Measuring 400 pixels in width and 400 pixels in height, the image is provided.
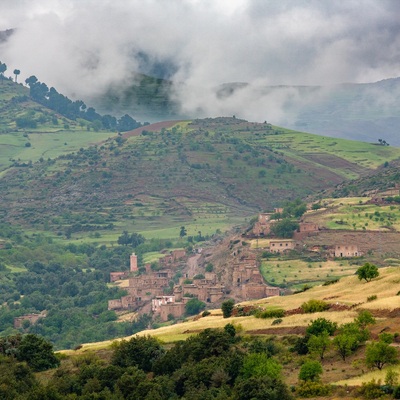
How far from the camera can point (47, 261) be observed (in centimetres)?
15025

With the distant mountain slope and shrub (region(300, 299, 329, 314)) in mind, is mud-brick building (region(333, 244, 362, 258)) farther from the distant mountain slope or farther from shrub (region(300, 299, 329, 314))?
the distant mountain slope

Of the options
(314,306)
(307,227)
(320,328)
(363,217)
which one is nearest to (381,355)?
(320,328)

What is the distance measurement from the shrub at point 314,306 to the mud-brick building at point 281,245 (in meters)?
59.3

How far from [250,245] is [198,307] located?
19.3 metres

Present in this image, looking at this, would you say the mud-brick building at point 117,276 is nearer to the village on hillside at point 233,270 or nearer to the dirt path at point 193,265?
the village on hillside at point 233,270

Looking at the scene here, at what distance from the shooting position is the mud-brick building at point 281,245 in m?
112

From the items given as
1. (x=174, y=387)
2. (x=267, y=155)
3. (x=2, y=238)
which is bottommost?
(x=174, y=387)

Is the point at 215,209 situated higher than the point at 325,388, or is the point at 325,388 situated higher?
the point at 215,209

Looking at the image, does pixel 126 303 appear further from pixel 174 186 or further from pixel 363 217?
pixel 174 186

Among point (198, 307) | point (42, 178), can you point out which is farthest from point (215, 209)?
point (198, 307)

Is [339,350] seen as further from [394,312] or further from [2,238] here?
[2,238]

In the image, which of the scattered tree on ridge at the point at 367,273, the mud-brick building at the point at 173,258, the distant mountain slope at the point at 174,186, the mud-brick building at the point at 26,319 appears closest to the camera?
the scattered tree on ridge at the point at 367,273

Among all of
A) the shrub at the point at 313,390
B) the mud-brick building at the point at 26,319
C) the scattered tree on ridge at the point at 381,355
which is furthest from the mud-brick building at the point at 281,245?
the shrub at the point at 313,390

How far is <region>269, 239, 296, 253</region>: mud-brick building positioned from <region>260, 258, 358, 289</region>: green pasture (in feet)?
12.0
